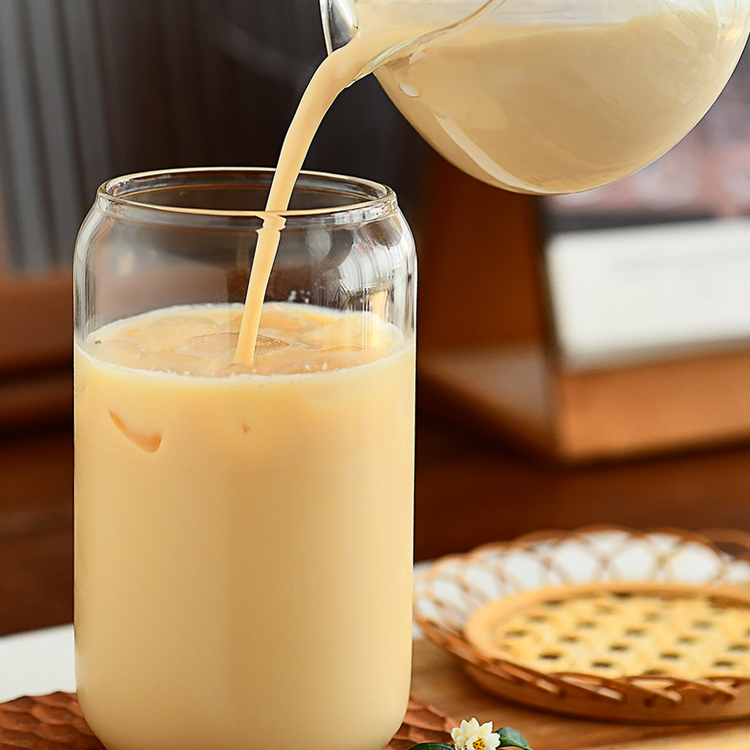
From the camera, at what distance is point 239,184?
0.52m

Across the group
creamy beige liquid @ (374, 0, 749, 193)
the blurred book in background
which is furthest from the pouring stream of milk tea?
the blurred book in background

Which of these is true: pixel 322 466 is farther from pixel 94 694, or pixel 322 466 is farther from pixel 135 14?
pixel 135 14

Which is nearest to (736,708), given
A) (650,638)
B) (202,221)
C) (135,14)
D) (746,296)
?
(650,638)

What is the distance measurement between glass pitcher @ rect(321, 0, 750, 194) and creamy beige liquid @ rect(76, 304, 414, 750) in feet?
0.28

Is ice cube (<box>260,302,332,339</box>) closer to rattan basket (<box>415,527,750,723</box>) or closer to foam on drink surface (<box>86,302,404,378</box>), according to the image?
foam on drink surface (<box>86,302,404,378</box>)

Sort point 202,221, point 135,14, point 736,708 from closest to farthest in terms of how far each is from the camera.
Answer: point 202,221 < point 736,708 < point 135,14

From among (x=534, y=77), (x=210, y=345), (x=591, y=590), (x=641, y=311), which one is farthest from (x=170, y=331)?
(x=641, y=311)

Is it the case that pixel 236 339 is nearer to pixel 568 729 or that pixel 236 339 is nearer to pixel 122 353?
pixel 122 353

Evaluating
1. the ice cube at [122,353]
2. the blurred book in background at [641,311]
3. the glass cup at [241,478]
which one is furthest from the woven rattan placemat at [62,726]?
the blurred book in background at [641,311]

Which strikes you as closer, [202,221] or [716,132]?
[202,221]

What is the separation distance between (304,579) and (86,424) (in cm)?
10

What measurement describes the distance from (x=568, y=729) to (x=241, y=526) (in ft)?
0.68

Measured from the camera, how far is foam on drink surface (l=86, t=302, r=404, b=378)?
1.43 ft

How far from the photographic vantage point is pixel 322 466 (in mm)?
441
